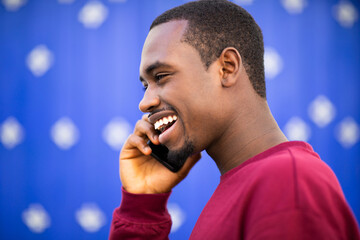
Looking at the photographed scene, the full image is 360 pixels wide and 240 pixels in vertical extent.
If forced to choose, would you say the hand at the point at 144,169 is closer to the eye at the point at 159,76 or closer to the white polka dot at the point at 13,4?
the eye at the point at 159,76

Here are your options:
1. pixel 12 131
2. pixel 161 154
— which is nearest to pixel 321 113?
pixel 161 154

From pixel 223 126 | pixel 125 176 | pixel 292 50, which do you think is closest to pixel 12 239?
pixel 125 176

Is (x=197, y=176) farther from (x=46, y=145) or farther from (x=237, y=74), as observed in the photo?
(x=237, y=74)

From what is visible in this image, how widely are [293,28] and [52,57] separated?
5.73 ft

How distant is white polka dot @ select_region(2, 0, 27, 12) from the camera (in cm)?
210

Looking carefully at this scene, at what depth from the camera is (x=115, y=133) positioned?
2.02 meters

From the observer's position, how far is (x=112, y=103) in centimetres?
204

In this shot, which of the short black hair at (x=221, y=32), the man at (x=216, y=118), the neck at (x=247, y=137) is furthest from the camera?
the short black hair at (x=221, y=32)

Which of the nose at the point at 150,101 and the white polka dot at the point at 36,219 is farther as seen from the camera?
the white polka dot at the point at 36,219

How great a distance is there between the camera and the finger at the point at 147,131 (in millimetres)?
1182

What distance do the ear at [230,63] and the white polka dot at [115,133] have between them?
48.1 inches

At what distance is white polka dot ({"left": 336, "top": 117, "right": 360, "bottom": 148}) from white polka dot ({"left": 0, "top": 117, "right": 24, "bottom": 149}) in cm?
225

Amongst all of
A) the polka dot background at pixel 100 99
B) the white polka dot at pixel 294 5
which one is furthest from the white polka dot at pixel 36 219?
the white polka dot at pixel 294 5

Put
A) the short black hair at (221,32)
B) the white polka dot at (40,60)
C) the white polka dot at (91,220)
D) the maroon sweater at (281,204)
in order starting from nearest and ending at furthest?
the maroon sweater at (281,204)
the short black hair at (221,32)
the white polka dot at (91,220)
the white polka dot at (40,60)
